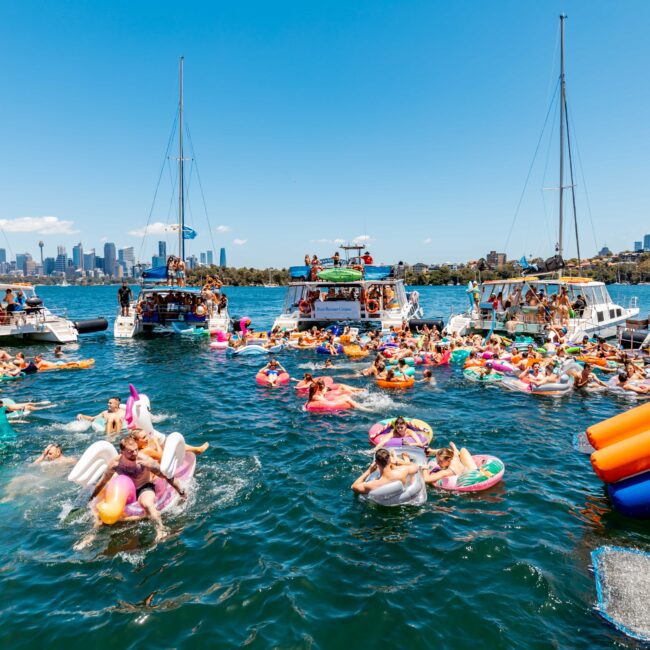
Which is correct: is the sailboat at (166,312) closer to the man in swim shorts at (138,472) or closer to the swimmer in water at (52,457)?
the swimmer in water at (52,457)

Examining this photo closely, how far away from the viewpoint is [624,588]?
641cm

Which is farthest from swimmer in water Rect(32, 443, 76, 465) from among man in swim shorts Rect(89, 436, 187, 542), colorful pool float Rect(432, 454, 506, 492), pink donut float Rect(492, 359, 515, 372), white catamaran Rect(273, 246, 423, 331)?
white catamaran Rect(273, 246, 423, 331)

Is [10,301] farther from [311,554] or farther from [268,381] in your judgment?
[311,554]

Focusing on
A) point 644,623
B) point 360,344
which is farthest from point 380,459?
point 360,344

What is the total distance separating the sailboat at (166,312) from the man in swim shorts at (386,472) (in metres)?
24.4

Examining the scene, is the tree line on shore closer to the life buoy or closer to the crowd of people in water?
the life buoy

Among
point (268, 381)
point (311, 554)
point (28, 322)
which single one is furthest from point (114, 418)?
point (28, 322)

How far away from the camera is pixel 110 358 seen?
25094mm

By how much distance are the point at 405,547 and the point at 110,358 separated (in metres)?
21.5

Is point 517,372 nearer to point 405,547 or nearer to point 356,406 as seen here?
point 356,406

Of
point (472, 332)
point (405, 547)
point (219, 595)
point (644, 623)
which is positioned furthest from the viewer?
point (472, 332)

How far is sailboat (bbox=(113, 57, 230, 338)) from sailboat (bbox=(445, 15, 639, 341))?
624 inches

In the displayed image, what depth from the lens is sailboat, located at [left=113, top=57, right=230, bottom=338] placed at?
3195cm

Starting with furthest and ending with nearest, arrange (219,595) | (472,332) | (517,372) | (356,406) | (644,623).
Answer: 1. (472,332)
2. (517,372)
3. (356,406)
4. (219,595)
5. (644,623)
